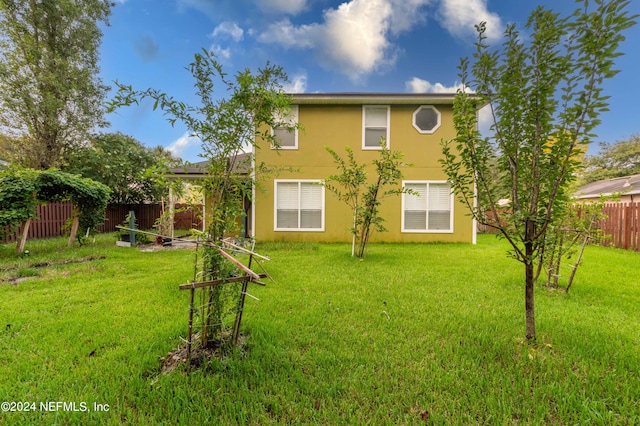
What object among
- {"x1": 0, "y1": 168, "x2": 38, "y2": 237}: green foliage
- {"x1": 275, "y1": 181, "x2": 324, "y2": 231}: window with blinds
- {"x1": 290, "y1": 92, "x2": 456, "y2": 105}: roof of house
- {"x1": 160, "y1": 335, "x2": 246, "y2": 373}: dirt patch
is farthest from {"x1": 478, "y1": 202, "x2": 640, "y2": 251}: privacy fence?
{"x1": 0, "y1": 168, "x2": 38, "y2": 237}: green foliage

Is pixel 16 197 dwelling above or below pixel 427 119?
below

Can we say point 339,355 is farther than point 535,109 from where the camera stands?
Yes

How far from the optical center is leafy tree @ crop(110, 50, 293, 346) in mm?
2264

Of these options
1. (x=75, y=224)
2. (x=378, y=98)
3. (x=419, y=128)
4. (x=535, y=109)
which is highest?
(x=378, y=98)

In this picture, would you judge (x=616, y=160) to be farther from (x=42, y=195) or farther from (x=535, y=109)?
(x=42, y=195)

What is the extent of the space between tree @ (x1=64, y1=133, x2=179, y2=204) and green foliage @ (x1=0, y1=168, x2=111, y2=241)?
3923 millimetres

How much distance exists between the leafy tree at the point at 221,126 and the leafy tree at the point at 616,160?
1171 inches

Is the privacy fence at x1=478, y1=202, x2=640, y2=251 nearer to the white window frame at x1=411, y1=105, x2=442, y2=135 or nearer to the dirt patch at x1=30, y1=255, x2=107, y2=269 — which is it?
the white window frame at x1=411, y1=105, x2=442, y2=135

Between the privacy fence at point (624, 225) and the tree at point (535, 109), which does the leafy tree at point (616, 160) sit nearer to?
the privacy fence at point (624, 225)

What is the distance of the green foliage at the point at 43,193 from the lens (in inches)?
239

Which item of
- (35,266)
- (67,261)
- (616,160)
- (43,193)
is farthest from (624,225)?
(616,160)

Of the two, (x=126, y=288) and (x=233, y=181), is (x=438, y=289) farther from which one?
(x=126, y=288)

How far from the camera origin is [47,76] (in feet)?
37.0

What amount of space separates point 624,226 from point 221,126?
12248 mm
